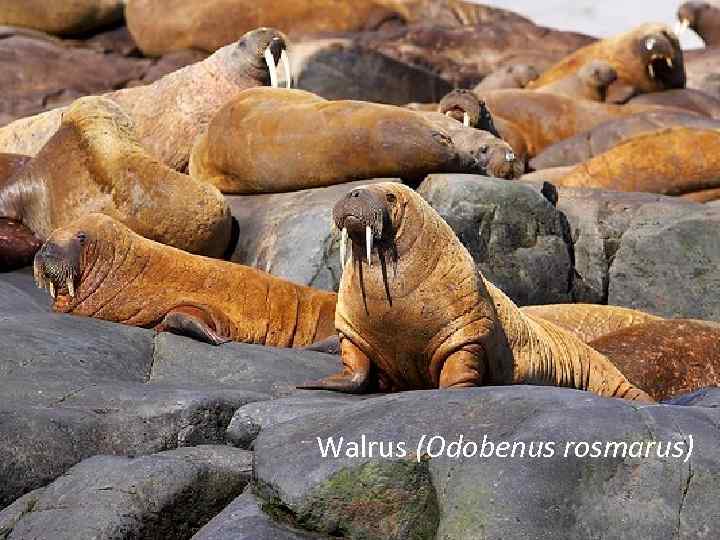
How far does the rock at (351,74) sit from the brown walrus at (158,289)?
7.90 metres

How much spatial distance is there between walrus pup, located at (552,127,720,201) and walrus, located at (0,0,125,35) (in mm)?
8277

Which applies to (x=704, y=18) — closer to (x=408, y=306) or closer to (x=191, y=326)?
(x=191, y=326)

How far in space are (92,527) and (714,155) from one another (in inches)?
358

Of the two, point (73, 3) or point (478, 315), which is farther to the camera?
point (73, 3)

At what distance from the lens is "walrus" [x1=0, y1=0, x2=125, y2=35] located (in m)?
18.7

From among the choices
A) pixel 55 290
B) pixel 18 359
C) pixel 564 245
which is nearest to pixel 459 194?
pixel 564 245

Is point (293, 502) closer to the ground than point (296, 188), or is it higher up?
higher up

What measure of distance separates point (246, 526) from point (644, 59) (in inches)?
616

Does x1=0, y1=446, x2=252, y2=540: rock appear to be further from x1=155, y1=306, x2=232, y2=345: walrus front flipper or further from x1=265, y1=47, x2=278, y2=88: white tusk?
x1=265, y1=47, x2=278, y2=88: white tusk

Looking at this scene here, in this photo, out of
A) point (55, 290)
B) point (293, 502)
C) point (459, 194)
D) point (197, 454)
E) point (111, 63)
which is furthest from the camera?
point (111, 63)

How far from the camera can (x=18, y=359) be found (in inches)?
263

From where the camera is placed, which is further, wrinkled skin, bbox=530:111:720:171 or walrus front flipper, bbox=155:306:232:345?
wrinkled skin, bbox=530:111:720:171

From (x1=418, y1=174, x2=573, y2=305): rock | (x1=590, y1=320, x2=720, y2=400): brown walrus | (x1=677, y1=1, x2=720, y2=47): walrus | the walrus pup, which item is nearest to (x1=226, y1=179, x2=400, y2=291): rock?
(x1=418, y1=174, x2=573, y2=305): rock

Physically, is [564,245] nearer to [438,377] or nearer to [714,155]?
[714,155]
